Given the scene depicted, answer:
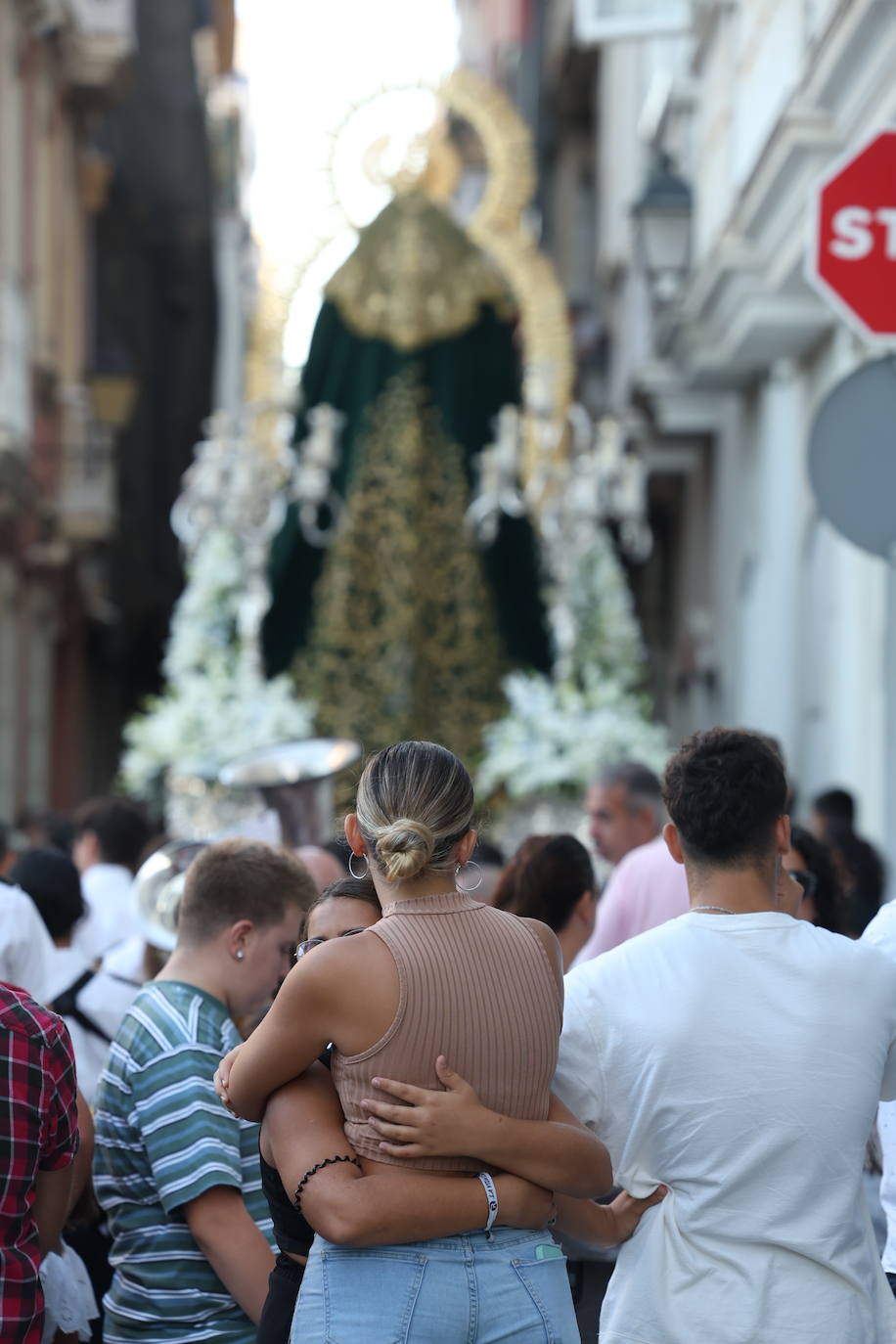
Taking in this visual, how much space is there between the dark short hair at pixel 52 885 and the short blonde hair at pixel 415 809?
2606 millimetres

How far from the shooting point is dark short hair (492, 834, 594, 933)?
4.73 m

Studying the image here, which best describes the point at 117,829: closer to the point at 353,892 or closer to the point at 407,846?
the point at 353,892

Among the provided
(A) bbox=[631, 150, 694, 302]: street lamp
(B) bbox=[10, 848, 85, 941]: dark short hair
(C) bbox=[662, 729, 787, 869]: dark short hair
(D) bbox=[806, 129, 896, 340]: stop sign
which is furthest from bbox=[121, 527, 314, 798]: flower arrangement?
(C) bbox=[662, 729, 787, 869]: dark short hair

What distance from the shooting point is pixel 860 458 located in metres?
4.51

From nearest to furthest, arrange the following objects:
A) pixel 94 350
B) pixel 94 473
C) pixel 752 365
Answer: pixel 752 365 → pixel 94 473 → pixel 94 350

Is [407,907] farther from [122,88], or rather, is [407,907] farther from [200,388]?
[200,388]

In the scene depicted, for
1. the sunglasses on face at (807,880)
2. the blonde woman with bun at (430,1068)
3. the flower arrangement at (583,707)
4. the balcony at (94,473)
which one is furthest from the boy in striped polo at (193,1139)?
the balcony at (94,473)

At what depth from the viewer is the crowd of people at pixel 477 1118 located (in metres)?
2.79

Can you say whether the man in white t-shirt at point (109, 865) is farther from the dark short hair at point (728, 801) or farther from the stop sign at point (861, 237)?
the dark short hair at point (728, 801)

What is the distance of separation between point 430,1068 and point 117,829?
14.7 ft

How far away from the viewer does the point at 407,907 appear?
2898mm

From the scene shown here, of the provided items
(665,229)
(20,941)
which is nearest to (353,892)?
(20,941)

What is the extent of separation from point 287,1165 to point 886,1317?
3.07 ft

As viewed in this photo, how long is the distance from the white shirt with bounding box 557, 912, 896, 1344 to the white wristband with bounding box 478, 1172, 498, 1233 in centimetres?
27
